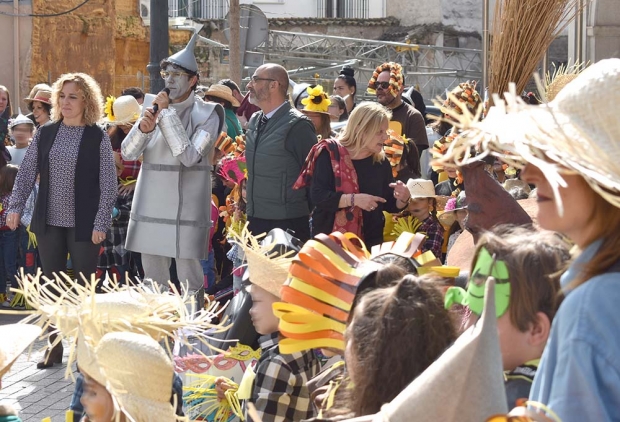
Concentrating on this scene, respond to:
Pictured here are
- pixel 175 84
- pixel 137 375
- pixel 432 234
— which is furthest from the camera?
pixel 175 84

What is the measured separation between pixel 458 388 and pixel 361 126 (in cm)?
431

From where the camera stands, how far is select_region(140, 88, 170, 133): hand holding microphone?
6.68 meters

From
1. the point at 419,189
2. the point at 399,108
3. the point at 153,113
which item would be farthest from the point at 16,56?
the point at 419,189

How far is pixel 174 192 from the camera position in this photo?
6852 millimetres

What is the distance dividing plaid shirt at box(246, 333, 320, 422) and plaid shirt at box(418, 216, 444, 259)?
111 inches

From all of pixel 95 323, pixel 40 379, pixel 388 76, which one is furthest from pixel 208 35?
pixel 95 323

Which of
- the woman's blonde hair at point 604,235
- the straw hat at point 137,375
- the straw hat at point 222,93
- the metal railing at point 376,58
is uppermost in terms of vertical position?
the metal railing at point 376,58

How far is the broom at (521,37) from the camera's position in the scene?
19.1ft

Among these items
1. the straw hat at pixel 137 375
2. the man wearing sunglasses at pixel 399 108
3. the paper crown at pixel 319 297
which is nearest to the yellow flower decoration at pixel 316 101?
the man wearing sunglasses at pixel 399 108

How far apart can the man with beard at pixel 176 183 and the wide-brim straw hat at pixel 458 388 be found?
497cm

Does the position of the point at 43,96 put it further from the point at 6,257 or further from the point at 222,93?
the point at 222,93

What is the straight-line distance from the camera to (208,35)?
87.7 ft

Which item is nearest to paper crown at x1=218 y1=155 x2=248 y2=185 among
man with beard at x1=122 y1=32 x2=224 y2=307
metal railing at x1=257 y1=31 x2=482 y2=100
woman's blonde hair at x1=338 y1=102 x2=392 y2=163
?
man with beard at x1=122 y1=32 x2=224 y2=307

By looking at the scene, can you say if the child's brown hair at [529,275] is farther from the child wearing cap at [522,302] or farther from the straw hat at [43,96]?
Result: the straw hat at [43,96]
